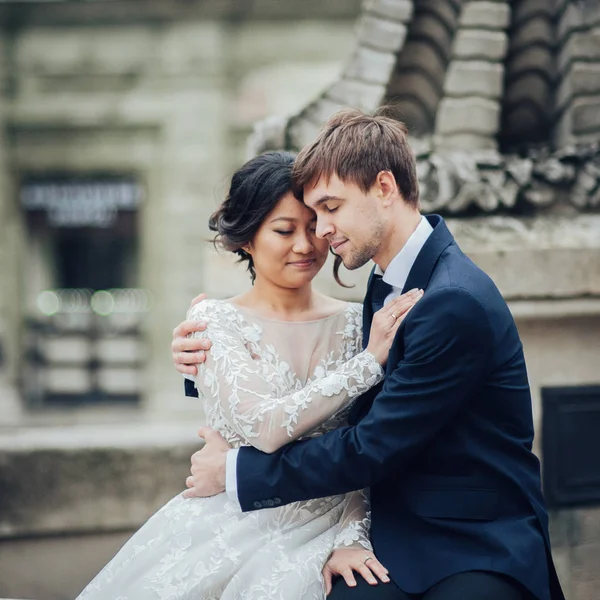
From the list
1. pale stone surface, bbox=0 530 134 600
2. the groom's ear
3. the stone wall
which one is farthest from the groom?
the stone wall

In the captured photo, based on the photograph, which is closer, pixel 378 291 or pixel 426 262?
pixel 426 262

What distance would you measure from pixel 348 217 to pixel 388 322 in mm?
327

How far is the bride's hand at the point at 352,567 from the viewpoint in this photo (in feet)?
6.82

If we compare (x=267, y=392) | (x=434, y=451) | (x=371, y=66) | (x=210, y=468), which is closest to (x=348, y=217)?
(x=267, y=392)

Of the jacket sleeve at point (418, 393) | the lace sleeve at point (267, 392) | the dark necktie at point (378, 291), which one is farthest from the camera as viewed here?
the dark necktie at point (378, 291)

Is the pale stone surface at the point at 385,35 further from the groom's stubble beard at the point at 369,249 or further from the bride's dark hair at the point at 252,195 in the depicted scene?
the groom's stubble beard at the point at 369,249

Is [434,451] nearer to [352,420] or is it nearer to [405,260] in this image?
[352,420]

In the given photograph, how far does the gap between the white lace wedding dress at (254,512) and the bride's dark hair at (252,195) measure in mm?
235

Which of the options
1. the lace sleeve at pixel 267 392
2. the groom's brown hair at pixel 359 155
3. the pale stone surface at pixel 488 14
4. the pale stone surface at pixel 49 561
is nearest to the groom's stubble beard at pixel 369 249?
the groom's brown hair at pixel 359 155

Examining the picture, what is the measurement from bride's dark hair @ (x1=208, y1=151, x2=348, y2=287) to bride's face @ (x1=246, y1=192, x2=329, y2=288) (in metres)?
0.03

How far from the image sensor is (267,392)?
227 cm

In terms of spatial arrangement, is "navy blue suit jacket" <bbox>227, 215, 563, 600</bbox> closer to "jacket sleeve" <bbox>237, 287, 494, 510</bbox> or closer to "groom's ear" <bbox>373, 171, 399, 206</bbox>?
"jacket sleeve" <bbox>237, 287, 494, 510</bbox>

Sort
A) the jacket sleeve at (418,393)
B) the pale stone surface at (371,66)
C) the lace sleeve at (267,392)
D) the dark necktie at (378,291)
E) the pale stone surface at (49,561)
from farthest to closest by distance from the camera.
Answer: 1. the pale stone surface at (49,561)
2. the pale stone surface at (371,66)
3. the dark necktie at (378,291)
4. the lace sleeve at (267,392)
5. the jacket sleeve at (418,393)

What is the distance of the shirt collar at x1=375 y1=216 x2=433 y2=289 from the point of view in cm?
230
